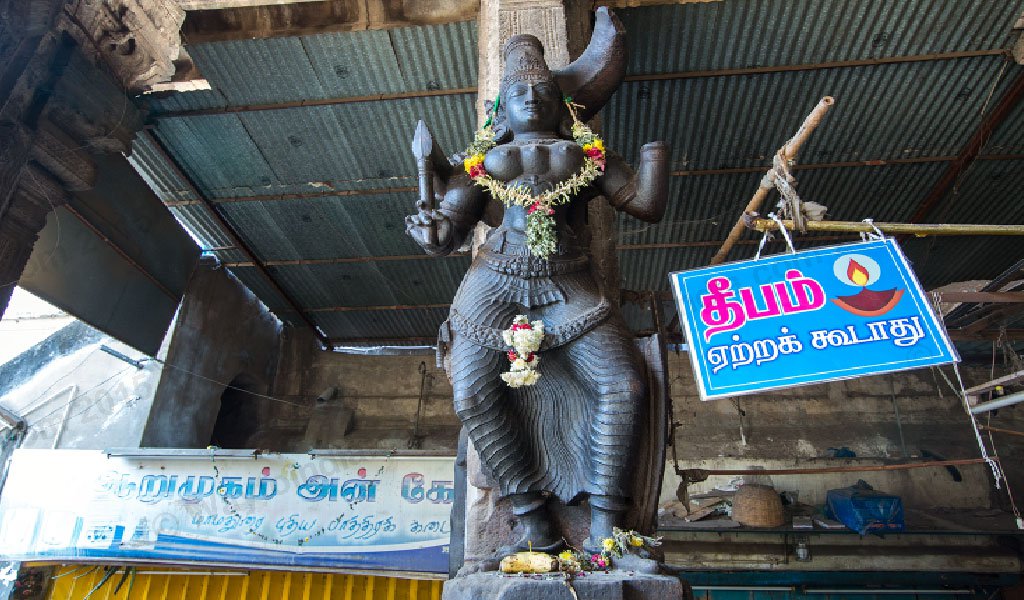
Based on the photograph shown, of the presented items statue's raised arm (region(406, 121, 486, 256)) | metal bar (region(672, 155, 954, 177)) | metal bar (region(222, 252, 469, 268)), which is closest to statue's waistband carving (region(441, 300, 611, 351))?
statue's raised arm (region(406, 121, 486, 256))

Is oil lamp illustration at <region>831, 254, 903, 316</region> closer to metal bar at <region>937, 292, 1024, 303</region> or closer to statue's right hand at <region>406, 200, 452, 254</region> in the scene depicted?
statue's right hand at <region>406, 200, 452, 254</region>

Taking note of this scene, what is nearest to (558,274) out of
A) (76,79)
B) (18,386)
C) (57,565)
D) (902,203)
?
(76,79)

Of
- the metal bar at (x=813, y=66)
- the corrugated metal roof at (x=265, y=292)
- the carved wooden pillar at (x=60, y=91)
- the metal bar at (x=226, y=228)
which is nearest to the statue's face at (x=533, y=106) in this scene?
the metal bar at (x=813, y=66)

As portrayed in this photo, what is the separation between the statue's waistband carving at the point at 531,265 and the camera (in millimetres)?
2916

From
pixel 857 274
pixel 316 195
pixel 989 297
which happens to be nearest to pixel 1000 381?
pixel 989 297

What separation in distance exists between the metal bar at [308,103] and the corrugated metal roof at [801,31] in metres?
1.97

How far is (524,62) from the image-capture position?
10.6 ft

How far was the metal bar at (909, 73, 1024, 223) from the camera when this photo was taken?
21.3ft

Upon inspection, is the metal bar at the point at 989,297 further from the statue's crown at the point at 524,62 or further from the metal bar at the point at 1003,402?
the statue's crown at the point at 524,62

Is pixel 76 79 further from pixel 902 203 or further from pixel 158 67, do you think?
pixel 902 203

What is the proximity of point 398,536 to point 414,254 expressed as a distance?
13.4 ft

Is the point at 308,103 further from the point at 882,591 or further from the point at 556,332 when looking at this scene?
the point at 882,591

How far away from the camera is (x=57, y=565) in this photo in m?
7.86

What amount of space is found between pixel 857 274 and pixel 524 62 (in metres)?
2.23
